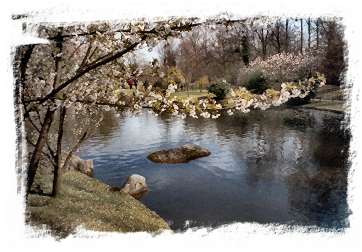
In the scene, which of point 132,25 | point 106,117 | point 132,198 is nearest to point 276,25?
point 132,25

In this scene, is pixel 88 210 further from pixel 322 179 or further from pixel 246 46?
pixel 322 179

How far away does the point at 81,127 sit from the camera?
10.5 metres

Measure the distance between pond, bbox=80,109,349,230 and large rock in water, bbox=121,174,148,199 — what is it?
0.83 feet

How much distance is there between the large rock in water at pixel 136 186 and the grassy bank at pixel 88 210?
0.96ft

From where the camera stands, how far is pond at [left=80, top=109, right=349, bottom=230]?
10609 millimetres

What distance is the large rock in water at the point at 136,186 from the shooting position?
12270mm

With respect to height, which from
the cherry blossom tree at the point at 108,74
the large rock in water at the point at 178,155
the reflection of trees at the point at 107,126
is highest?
the cherry blossom tree at the point at 108,74

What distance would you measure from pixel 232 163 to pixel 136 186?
3.44m

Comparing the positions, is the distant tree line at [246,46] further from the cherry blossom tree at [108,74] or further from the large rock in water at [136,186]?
the large rock in water at [136,186]

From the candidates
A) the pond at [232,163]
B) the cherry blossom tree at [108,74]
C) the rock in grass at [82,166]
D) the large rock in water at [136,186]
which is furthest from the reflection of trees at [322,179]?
the rock in grass at [82,166]

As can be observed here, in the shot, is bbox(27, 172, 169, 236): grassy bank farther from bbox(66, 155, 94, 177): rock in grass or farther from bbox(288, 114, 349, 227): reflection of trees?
bbox(288, 114, 349, 227): reflection of trees

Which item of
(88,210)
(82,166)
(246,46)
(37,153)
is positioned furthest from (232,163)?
(37,153)

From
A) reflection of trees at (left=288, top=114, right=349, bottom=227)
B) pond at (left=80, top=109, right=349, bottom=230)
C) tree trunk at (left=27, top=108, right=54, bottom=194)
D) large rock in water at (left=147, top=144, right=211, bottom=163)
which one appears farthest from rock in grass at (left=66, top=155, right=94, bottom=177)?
reflection of trees at (left=288, top=114, right=349, bottom=227)

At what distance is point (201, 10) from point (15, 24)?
211 cm
